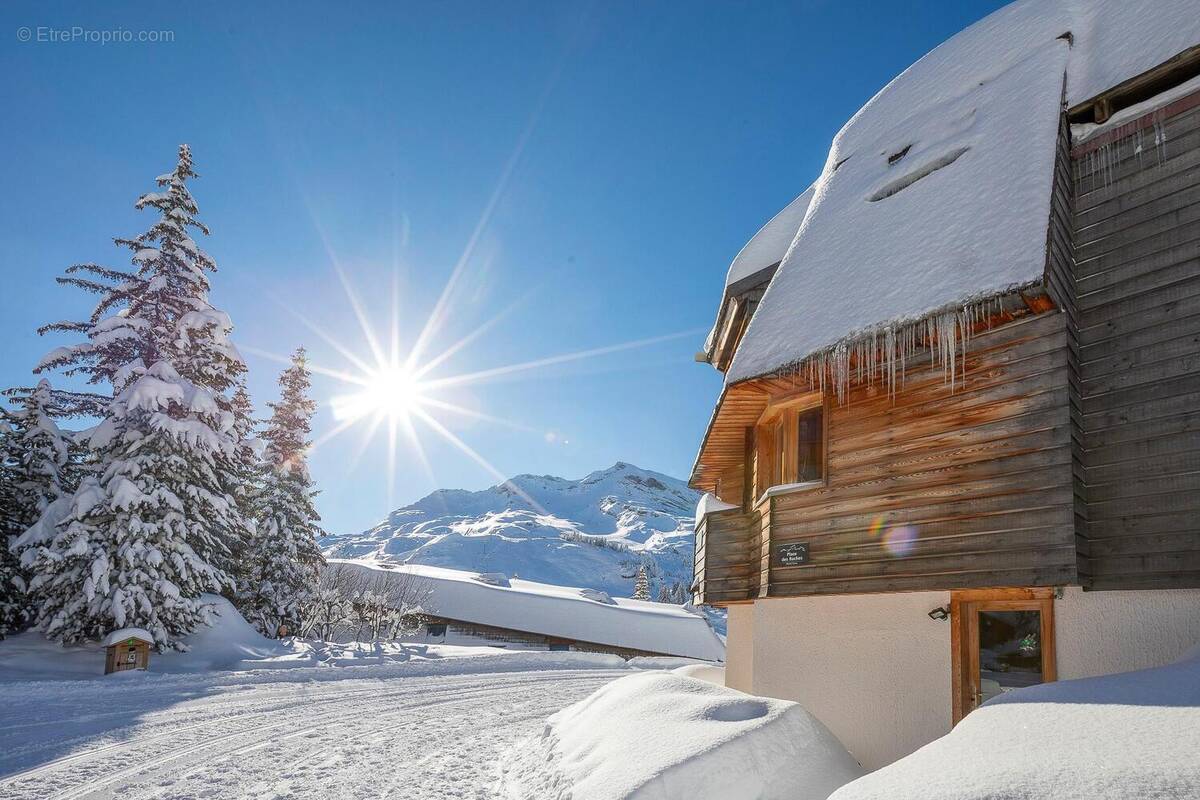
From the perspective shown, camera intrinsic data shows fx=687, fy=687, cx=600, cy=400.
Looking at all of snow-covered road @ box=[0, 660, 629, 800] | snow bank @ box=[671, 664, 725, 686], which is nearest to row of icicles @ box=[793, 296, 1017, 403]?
snow-covered road @ box=[0, 660, 629, 800]

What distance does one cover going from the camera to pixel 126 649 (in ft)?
49.3

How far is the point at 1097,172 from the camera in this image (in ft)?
23.9

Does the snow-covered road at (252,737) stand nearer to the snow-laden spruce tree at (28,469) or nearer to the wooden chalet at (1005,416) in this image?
the wooden chalet at (1005,416)

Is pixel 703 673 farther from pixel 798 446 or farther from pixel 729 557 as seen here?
pixel 798 446

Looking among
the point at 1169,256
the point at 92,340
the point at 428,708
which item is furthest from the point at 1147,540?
the point at 92,340

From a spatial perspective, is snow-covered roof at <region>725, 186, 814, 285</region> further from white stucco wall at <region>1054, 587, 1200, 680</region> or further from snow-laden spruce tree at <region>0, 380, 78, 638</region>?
snow-laden spruce tree at <region>0, 380, 78, 638</region>

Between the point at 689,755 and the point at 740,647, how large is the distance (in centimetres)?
838

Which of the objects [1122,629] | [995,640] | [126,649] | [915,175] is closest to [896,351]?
[915,175]

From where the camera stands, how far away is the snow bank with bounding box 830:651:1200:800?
3264 mm

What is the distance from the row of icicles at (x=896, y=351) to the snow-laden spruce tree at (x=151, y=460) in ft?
51.3

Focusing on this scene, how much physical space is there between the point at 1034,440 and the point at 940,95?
589 cm

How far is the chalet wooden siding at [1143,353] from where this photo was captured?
233 inches

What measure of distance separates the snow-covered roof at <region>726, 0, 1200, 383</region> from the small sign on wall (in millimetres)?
2213

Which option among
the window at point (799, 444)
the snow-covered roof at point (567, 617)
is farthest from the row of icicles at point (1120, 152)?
the snow-covered roof at point (567, 617)
